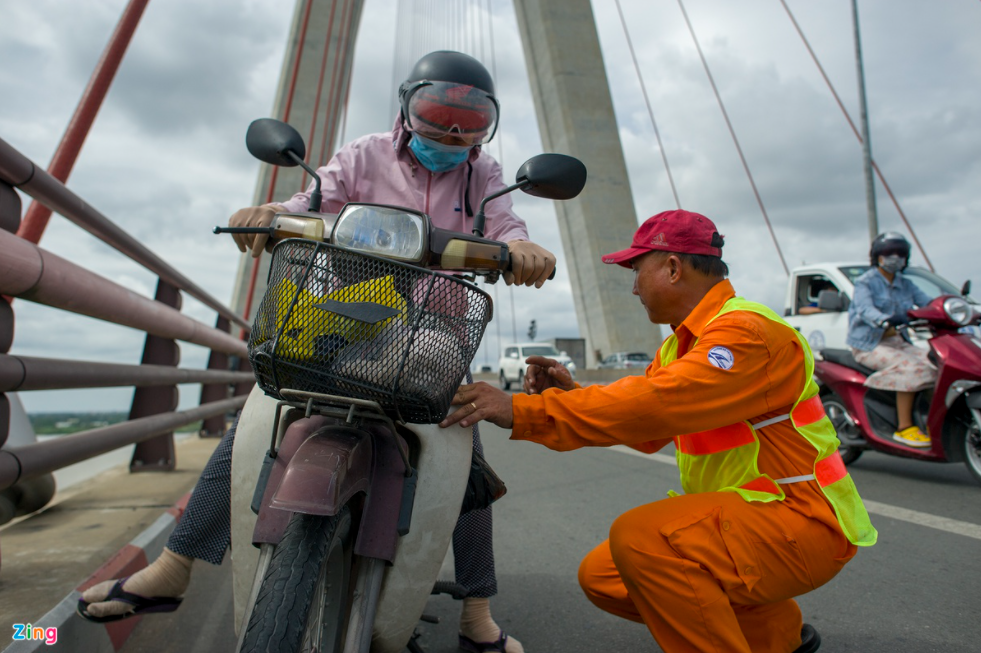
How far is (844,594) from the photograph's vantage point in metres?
2.58

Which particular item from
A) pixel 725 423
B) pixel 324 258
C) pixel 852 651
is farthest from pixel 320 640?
pixel 852 651

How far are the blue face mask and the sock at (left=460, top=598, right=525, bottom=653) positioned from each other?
1321mm

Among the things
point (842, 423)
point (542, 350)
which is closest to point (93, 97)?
point (842, 423)

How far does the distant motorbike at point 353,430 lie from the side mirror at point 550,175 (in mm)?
240

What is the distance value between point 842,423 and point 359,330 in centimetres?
531

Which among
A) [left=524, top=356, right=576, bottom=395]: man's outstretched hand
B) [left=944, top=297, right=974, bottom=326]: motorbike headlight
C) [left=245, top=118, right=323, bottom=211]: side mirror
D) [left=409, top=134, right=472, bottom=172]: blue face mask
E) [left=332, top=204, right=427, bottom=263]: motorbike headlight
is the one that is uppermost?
[left=944, top=297, right=974, bottom=326]: motorbike headlight

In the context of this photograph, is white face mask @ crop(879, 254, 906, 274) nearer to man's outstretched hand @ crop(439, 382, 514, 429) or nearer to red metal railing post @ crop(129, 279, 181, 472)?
man's outstretched hand @ crop(439, 382, 514, 429)

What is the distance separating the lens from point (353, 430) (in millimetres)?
1432

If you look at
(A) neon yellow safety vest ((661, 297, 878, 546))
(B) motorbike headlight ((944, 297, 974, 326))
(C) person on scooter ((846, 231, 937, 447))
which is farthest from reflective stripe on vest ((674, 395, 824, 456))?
(C) person on scooter ((846, 231, 937, 447))

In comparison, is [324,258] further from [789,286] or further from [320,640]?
[789,286]

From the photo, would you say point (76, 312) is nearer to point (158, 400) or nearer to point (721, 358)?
point (158, 400)

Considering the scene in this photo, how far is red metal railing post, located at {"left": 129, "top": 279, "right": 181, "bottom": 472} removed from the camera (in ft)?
14.2

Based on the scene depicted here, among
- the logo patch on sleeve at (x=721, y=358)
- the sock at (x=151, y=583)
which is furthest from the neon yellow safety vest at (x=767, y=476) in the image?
the sock at (x=151, y=583)

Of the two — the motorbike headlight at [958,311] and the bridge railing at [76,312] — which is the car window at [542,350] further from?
the bridge railing at [76,312]
